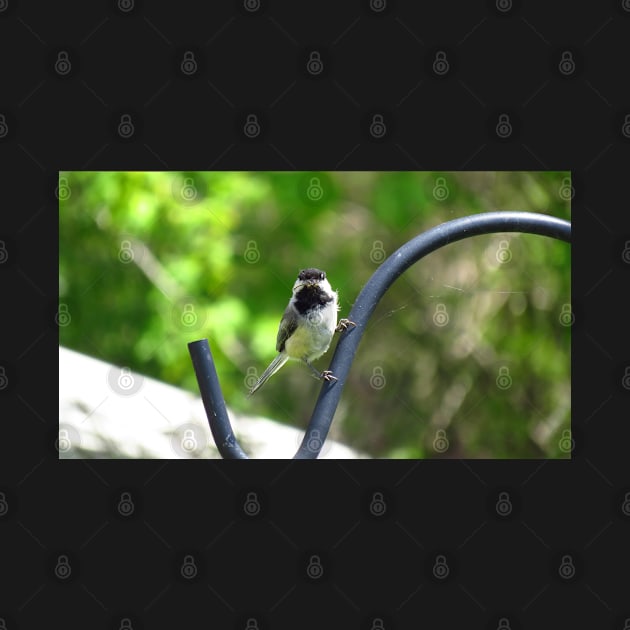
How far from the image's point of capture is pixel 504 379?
7.56 metres

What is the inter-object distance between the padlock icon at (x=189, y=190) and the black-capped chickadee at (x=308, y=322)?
96.8 inches

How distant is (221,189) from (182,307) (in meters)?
1.03

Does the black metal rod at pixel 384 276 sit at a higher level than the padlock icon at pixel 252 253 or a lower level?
lower

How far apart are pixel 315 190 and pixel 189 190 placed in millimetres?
1124

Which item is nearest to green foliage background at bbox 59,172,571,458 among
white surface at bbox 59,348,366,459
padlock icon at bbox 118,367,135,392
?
Answer: padlock icon at bbox 118,367,135,392

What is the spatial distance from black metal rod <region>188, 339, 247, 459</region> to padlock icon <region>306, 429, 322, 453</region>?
0.26 metres

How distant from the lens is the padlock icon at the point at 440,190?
739cm

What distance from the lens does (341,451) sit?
6824mm

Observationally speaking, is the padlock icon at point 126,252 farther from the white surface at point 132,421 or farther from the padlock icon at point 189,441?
the padlock icon at point 189,441

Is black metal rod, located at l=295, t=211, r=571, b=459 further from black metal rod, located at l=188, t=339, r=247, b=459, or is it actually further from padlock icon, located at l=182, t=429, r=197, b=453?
padlock icon, located at l=182, t=429, r=197, b=453

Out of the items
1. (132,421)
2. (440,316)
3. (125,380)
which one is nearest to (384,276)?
(132,421)

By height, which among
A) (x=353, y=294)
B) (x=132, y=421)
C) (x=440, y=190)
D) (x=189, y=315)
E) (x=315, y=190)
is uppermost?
(x=440, y=190)

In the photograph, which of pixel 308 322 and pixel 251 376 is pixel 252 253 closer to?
pixel 251 376

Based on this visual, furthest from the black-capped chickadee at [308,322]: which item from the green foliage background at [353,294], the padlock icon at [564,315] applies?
the padlock icon at [564,315]
